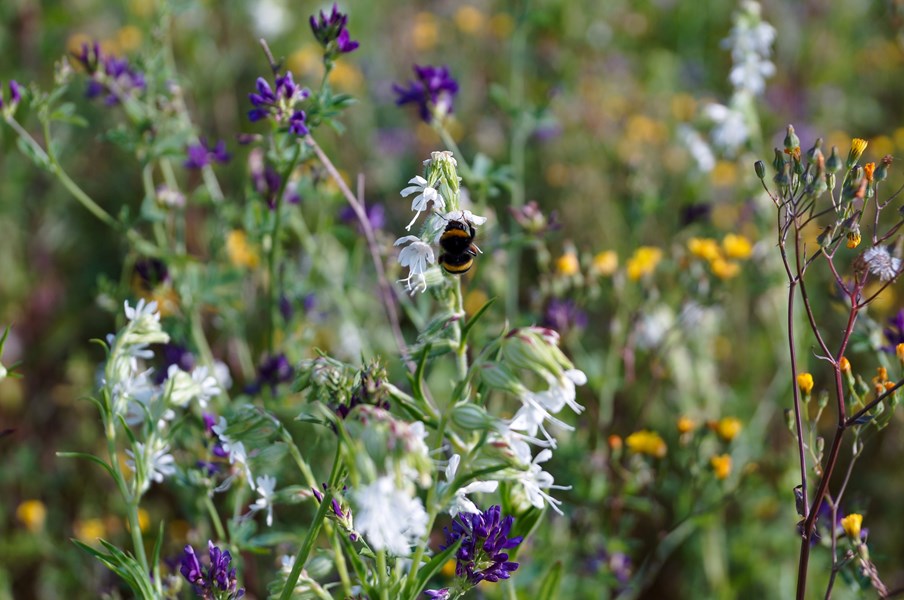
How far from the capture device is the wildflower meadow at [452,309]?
156cm

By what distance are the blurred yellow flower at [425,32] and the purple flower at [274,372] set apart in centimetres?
320

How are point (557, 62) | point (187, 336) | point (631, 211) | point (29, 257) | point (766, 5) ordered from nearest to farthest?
1. point (187, 336)
2. point (631, 211)
3. point (29, 257)
4. point (557, 62)
5. point (766, 5)

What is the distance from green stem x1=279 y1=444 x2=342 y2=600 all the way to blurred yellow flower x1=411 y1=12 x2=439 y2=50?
13.6ft

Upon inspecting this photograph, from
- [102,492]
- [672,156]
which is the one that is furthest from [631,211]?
[102,492]

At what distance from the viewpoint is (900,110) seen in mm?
4965

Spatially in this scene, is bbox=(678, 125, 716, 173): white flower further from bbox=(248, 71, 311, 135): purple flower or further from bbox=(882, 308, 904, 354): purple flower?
bbox=(248, 71, 311, 135): purple flower

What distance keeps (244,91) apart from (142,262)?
2.52 meters

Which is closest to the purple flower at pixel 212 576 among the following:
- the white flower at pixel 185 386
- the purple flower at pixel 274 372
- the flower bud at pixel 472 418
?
the white flower at pixel 185 386

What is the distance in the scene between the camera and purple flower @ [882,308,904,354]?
2.04m

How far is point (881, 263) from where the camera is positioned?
173 cm

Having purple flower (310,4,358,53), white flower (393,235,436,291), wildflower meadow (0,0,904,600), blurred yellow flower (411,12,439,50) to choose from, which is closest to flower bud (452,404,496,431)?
wildflower meadow (0,0,904,600)

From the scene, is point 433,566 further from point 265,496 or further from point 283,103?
point 283,103

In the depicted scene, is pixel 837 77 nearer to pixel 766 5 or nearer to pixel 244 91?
pixel 766 5

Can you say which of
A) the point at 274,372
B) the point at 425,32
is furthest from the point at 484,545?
the point at 425,32
